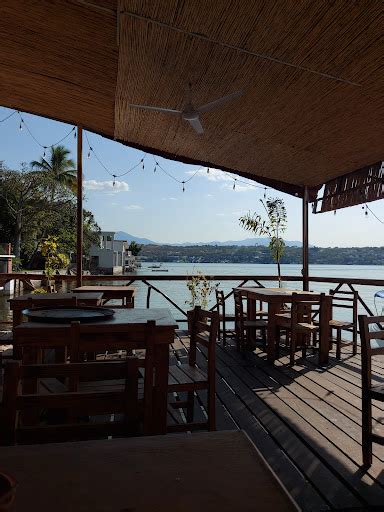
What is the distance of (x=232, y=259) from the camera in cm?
1555

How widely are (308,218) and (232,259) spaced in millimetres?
7699

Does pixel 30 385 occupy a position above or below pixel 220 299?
below

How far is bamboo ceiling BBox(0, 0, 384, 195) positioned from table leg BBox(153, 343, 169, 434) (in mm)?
2423

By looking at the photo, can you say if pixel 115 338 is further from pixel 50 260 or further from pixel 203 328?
pixel 50 260

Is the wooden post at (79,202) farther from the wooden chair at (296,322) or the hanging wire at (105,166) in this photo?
the wooden chair at (296,322)

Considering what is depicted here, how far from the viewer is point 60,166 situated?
33.5 metres

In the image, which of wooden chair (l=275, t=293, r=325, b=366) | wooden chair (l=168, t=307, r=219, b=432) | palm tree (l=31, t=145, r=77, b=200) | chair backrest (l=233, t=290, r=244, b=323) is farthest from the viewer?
palm tree (l=31, t=145, r=77, b=200)

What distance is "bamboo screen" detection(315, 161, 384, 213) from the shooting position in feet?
20.5

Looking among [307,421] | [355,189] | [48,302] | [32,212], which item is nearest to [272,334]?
[307,421]

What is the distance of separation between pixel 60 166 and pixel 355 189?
29.7 meters

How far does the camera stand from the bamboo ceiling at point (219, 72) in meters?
3.43

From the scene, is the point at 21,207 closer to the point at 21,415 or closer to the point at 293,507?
the point at 21,415

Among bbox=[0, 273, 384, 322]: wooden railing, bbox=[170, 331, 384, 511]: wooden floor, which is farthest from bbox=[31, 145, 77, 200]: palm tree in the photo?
bbox=[170, 331, 384, 511]: wooden floor

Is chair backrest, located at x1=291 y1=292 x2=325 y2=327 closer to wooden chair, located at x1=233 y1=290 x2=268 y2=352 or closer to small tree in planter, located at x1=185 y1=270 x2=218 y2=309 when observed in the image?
wooden chair, located at x1=233 y1=290 x2=268 y2=352
